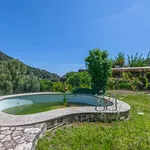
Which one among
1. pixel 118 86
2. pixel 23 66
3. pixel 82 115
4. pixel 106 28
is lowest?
pixel 82 115

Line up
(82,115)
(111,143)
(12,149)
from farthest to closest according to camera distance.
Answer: (82,115) → (111,143) → (12,149)

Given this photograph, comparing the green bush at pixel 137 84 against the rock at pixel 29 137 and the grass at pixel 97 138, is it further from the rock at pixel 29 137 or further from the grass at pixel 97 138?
the rock at pixel 29 137

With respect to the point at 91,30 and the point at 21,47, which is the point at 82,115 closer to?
the point at 91,30

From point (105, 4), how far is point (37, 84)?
1046cm

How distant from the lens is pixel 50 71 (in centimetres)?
2798

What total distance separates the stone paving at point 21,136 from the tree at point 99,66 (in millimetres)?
6380

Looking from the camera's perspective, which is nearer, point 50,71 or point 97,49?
point 97,49

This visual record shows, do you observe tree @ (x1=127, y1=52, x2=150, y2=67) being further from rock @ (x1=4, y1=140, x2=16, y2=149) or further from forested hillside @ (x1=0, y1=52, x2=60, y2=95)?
rock @ (x1=4, y1=140, x2=16, y2=149)

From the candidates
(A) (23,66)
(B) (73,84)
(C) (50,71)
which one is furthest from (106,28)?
(C) (50,71)

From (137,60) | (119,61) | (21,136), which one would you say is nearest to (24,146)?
(21,136)

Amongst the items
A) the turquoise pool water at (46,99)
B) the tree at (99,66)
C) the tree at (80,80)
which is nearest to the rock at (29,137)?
the turquoise pool water at (46,99)

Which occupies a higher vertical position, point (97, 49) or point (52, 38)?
point (52, 38)

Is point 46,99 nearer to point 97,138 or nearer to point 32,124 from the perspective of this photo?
point 32,124

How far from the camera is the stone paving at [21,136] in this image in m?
3.57
